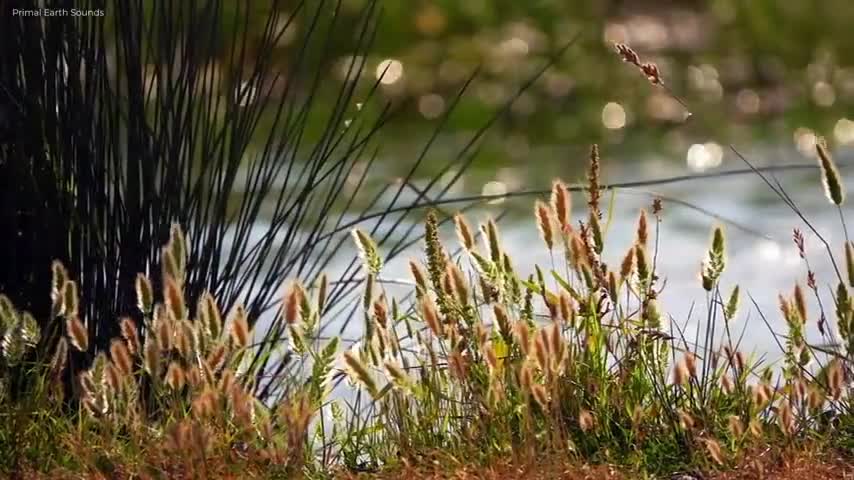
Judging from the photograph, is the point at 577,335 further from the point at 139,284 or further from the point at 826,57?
the point at 826,57

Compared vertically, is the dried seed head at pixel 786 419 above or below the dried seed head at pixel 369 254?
below

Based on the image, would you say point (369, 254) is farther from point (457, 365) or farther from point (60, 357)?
point (60, 357)

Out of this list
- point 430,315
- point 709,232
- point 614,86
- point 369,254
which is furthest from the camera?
point 614,86

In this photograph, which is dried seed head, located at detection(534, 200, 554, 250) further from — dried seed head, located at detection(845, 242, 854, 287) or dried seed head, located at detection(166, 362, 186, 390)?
dried seed head, located at detection(166, 362, 186, 390)

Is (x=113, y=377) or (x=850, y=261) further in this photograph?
(x=850, y=261)

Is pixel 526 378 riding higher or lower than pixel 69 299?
lower

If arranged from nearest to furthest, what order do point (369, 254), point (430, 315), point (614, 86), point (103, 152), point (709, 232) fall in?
point (430, 315)
point (369, 254)
point (103, 152)
point (709, 232)
point (614, 86)

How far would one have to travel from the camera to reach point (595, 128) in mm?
7207

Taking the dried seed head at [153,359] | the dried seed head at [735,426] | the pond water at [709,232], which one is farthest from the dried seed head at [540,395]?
the pond water at [709,232]

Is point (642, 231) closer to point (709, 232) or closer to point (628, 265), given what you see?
point (628, 265)

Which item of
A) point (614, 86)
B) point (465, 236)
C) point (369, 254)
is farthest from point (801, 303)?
point (614, 86)

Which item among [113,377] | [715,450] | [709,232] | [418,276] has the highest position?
[709,232]

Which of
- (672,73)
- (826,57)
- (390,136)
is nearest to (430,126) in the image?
(390,136)

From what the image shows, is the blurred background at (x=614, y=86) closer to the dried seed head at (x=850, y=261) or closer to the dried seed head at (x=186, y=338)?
the dried seed head at (x=850, y=261)
